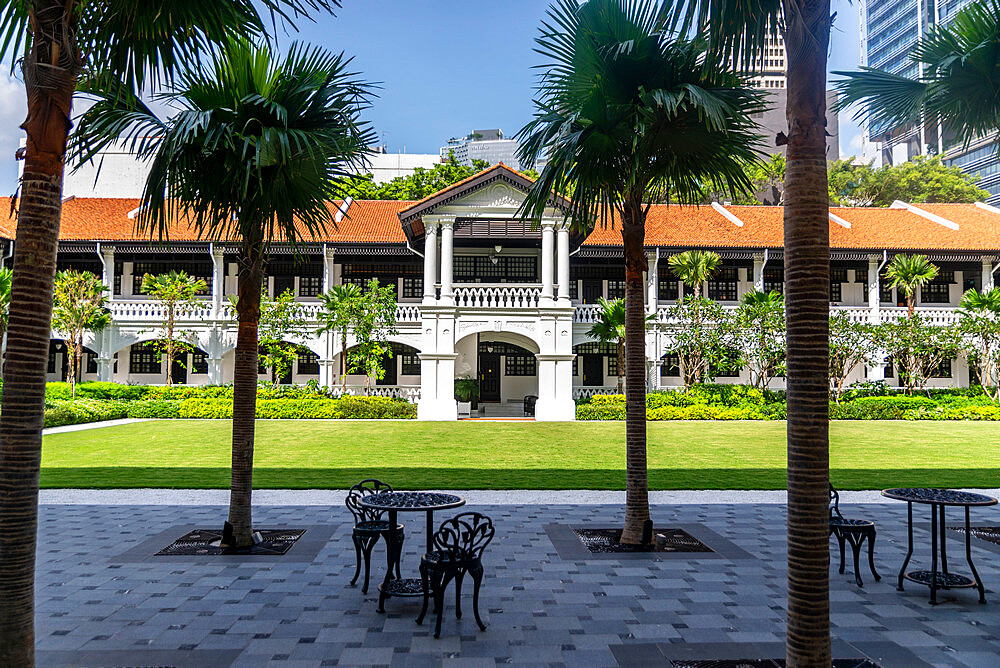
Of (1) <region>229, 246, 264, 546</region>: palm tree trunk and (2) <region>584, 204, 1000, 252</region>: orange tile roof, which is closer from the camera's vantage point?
(1) <region>229, 246, 264, 546</region>: palm tree trunk

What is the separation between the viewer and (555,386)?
25.9 metres

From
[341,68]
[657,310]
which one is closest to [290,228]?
[341,68]

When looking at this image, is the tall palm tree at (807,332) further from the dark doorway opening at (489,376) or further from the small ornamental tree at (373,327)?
the dark doorway opening at (489,376)

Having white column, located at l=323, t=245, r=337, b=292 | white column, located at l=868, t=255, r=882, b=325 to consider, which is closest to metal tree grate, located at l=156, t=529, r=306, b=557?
white column, located at l=323, t=245, r=337, b=292

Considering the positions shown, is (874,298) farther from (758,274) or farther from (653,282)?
(653,282)

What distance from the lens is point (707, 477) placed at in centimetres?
1304

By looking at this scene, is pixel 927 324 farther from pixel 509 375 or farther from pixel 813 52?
pixel 813 52

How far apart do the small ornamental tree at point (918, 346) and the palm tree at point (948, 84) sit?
74.5 ft

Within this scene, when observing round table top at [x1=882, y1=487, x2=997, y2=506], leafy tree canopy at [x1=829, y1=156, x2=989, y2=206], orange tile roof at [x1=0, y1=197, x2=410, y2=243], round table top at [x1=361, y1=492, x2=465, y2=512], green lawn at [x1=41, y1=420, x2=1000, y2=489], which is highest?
leafy tree canopy at [x1=829, y1=156, x2=989, y2=206]

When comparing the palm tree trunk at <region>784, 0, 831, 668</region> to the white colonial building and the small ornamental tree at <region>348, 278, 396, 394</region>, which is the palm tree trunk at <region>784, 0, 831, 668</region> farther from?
the small ornamental tree at <region>348, 278, 396, 394</region>

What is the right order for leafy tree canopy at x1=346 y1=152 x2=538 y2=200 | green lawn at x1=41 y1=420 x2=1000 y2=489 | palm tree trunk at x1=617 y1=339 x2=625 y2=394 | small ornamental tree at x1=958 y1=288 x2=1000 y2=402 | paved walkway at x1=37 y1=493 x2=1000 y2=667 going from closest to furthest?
paved walkway at x1=37 y1=493 x2=1000 y2=667, green lawn at x1=41 y1=420 x2=1000 y2=489, palm tree trunk at x1=617 y1=339 x2=625 y2=394, small ornamental tree at x1=958 y1=288 x2=1000 y2=402, leafy tree canopy at x1=346 y1=152 x2=538 y2=200

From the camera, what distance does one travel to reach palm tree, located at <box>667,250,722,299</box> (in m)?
29.0

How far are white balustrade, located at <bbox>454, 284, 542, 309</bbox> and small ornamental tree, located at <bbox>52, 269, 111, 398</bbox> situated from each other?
47.0 feet

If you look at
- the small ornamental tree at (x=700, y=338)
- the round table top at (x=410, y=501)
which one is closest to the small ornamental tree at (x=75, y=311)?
the small ornamental tree at (x=700, y=338)
